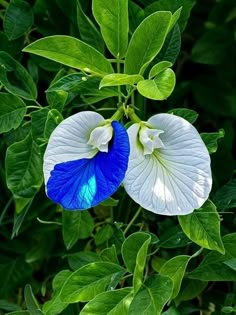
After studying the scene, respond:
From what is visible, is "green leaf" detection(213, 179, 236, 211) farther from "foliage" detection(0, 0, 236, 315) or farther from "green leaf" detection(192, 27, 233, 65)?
"green leaf" detection(192, 27, 233, 65)

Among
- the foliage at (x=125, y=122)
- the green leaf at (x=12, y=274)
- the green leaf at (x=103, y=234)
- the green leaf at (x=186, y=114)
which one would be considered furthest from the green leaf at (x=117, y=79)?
the green leaf at (x=12, y=274)

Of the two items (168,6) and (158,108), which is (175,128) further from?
(158,108)

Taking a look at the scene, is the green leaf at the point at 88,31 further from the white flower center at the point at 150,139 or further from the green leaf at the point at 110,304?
the green leaf at the point at 110,304

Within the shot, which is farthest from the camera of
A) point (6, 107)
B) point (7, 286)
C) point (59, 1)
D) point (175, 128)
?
point (7, 286)

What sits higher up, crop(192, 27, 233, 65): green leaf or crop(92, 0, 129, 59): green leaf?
crop(92, 0, 129, 59): green leaf

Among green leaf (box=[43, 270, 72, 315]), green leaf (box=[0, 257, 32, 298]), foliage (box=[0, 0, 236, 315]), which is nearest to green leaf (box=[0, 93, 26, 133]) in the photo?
foliage (box=[0, 0, 236, 315])

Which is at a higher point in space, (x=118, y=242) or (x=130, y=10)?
(x=130, y=10)

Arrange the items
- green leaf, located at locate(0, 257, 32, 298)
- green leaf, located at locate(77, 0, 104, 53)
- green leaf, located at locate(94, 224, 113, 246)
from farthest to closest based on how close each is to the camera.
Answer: green leaf, located at locate(0, 257, 32, 298)
green leaf, located at locate(94, 224, 113, 246)
green leaf, located at locate(77, 0, 104, 53)

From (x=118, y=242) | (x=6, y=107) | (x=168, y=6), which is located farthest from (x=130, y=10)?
(x=118, y=242)
